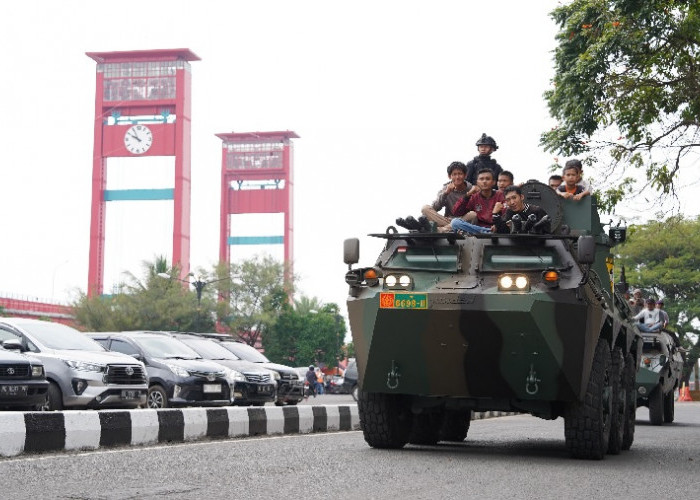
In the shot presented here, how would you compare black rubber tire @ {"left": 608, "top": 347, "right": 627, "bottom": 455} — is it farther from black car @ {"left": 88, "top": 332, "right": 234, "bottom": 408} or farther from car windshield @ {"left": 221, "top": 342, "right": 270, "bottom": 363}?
car windshield @ {"left": 221, "top": 342, "right": 270, "bottom": 363}

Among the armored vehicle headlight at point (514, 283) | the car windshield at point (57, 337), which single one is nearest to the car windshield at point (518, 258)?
the armored vehicle headlight at point (514, 283)

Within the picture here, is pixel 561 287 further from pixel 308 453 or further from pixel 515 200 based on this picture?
pixel 308 453

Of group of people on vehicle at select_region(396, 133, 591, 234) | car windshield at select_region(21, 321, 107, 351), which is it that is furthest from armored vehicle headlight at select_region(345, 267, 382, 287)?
car windshield at select_region(21, 321, 107, 351)

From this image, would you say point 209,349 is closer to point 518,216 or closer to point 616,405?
point 616,405

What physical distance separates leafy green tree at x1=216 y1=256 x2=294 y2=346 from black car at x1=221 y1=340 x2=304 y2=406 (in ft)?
204

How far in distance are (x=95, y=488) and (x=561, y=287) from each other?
4.51m

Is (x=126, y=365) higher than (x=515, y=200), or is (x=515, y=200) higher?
(x=515, y=200)

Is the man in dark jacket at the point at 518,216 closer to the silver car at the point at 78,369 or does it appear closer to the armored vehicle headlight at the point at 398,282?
the armored vehicle headlight at the point at 398,282

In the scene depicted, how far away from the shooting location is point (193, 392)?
20.0 m

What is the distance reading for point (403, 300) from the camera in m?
10.6

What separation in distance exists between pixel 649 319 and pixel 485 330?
39.9ft

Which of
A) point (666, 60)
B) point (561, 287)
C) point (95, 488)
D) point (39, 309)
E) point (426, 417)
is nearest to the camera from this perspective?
point (95, 488)

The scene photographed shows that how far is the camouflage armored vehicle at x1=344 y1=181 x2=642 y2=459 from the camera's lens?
10453 millimetres

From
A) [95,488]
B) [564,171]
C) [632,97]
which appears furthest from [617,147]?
[95,488]
